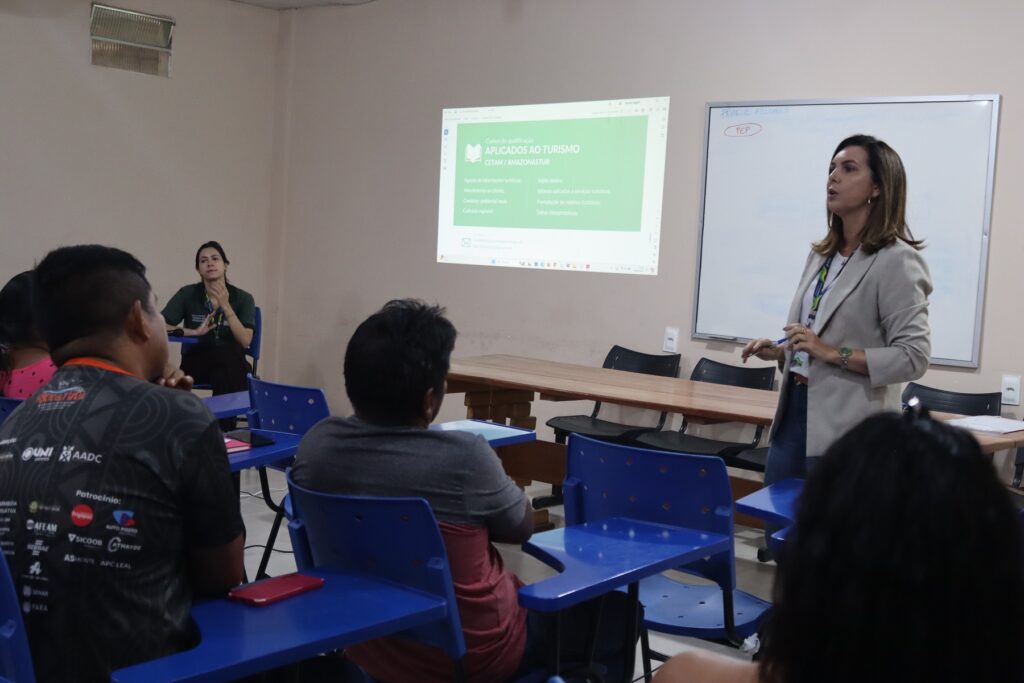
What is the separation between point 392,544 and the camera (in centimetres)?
172

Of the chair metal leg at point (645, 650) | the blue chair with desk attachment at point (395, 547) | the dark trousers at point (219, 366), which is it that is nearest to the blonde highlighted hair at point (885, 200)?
the chair metal leg at point (645, 650)

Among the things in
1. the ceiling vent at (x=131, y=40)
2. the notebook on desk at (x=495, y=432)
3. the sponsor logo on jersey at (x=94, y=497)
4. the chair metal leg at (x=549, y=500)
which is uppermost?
the ceiling vent at (x=131, y=40)

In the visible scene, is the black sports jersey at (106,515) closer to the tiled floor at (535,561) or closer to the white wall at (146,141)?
the tiled floor at (535,561)

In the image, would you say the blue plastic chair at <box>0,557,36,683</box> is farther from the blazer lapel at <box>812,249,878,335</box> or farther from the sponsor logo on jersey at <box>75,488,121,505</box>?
the blazer lapel at <box>812,249,878,335</box>

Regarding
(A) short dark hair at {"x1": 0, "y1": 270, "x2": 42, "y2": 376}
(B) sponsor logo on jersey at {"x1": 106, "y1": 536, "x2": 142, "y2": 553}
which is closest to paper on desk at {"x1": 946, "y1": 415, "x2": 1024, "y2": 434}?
(B) sponsor logo on jersey at {"x1": 106, "y1": 536, "x2": 142, "y2": 553}

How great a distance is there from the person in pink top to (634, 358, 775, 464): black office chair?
107 inches

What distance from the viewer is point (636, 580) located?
1801mm

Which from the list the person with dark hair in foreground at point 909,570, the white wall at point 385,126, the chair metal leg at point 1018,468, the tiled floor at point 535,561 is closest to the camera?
the person with dark hair in foreground at point 909,570

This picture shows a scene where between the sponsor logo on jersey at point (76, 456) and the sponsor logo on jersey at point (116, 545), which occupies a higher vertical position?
the sponsor logo on jersey at point (76, 456)

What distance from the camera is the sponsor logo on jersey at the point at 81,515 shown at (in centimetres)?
141

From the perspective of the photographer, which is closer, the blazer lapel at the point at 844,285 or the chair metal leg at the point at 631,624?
the chair metal leg at the point at 631,624

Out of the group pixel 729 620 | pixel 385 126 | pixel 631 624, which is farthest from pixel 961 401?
pixel 385 126

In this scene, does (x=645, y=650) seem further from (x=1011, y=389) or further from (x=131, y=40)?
(x=131, y=40)

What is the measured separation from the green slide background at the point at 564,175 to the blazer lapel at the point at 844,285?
10.0 feet
